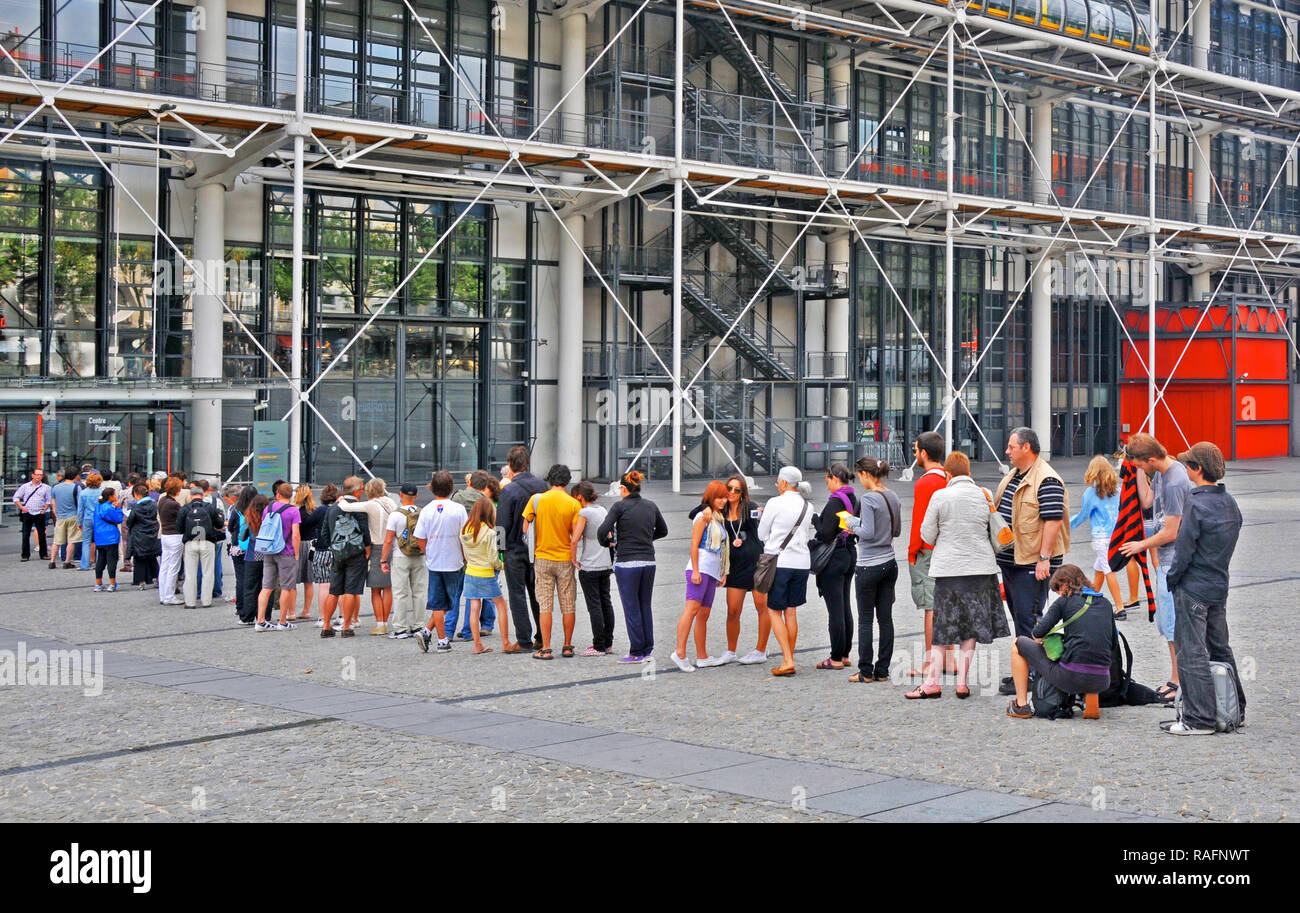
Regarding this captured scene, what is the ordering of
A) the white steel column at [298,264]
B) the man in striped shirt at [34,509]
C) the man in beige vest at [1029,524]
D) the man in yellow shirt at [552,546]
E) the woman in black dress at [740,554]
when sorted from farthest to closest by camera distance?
the white steel column at [298,264], the man in striped shirt at [34,509], the man in yellow shirt at [552,546], the woman in black dress at [740,554], the man in beige vest at [1029,524]

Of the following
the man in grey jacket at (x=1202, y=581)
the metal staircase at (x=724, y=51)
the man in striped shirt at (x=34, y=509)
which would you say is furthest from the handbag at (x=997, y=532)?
the metal staircase at (x=724, y=51)

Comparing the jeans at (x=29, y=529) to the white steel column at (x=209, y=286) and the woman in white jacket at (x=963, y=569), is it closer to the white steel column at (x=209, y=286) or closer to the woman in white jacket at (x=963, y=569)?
the white steel column at (x=209, y=286)

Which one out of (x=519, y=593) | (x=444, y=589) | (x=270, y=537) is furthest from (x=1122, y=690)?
(x=270, y=537)

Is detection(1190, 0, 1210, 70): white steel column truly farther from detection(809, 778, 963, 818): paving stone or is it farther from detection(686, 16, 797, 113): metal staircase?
detection(809, 778, 963, 818): paving stone

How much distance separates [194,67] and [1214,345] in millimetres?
31069

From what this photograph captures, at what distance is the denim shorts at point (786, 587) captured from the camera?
433 inches

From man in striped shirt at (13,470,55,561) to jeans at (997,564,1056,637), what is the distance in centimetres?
1465

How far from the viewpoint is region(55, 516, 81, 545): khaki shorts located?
770 inches

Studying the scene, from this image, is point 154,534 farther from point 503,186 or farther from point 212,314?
point 503,186


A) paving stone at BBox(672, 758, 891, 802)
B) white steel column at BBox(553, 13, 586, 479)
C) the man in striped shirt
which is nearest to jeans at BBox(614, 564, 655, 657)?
paving stone at BBox(672, 758, 891, 802)

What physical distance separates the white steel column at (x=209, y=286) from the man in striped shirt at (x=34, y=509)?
24.6 ft

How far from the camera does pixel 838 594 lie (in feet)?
36.4

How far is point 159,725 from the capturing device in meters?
9.23
